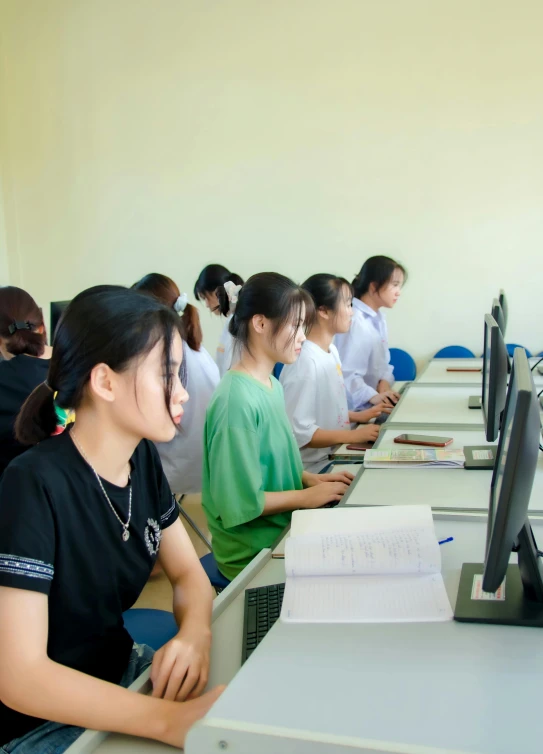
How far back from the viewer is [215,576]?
1780mm

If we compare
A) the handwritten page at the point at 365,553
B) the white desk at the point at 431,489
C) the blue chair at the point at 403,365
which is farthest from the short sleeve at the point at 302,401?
the blue chair at the point at 403,365

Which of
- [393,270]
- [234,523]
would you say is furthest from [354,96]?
[234,523]

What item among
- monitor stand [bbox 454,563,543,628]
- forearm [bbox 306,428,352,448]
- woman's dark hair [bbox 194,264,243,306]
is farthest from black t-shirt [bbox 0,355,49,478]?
woman's dark hair [bbox 194,264,243,306]

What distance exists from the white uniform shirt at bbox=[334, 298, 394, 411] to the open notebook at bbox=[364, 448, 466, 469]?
1.36 meters

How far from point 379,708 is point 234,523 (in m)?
0.88

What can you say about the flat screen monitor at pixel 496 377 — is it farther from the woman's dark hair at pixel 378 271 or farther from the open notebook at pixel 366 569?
the woman's dark hair at pixel 378 271

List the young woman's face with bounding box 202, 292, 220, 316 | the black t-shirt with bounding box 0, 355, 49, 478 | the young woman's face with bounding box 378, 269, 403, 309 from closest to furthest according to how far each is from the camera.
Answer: the black t-shirt with bounding box 0, 355, 49, 478, the young woman's face with bounding box 378, 269, 403, 309, the young woman's face with bounding box 202, 292, 220, 316

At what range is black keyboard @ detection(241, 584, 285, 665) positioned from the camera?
3.61 feet

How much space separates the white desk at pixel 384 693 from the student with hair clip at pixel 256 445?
0.65m

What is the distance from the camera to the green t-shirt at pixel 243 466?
5.48ft

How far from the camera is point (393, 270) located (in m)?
3.74

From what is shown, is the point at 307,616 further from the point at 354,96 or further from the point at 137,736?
the point at 354,96

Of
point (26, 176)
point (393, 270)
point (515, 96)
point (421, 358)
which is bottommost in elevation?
point (421, 358)

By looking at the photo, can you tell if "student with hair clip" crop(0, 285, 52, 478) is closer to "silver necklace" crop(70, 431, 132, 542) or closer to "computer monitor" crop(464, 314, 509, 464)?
"silver necklace" crop(70, 431, 132, 542)
